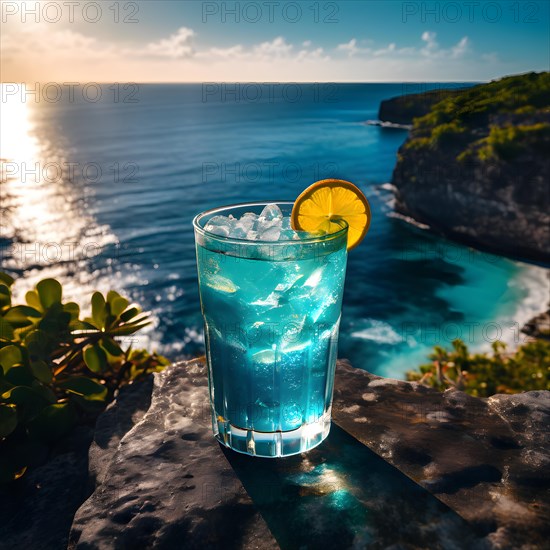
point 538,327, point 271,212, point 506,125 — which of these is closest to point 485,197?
point 506,125

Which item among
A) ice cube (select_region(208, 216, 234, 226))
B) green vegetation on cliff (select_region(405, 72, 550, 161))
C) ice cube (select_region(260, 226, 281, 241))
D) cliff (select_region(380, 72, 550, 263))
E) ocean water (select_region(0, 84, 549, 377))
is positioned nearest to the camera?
ice cube (select_region(260, 226, 281, 241))

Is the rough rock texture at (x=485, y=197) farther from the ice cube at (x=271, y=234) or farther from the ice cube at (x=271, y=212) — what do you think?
the ice cube at (x=271, y=234)

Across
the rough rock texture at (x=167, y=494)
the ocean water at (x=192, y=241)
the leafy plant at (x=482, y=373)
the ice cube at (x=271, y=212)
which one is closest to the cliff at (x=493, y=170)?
the ocean water at (x=192, y=241)

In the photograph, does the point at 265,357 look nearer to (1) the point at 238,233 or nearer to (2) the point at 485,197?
(1) the point at 238,233

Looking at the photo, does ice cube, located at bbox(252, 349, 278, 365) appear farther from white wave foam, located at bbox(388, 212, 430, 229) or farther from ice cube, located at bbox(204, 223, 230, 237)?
white wave foam, located at bbox(388, 212, 430, 229)

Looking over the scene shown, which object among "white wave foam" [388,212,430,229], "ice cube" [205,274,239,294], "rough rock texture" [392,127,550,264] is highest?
"ice cube" [205,274,239,294]

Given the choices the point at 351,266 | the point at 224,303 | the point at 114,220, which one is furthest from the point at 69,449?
the point at 114,220

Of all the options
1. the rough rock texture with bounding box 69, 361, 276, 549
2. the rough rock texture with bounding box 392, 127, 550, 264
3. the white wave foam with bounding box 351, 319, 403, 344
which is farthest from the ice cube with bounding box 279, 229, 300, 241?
the rough rock texture with bounding box 392, 127, 550, 264

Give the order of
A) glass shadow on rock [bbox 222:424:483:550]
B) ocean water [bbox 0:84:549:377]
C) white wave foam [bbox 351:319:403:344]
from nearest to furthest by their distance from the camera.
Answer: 1. glass shadow on rock [bbox 222:424:483:550]
2. white wave foam [bbox 351:319:403:344]
3. ocean water [bbox 0:84:549:377]
